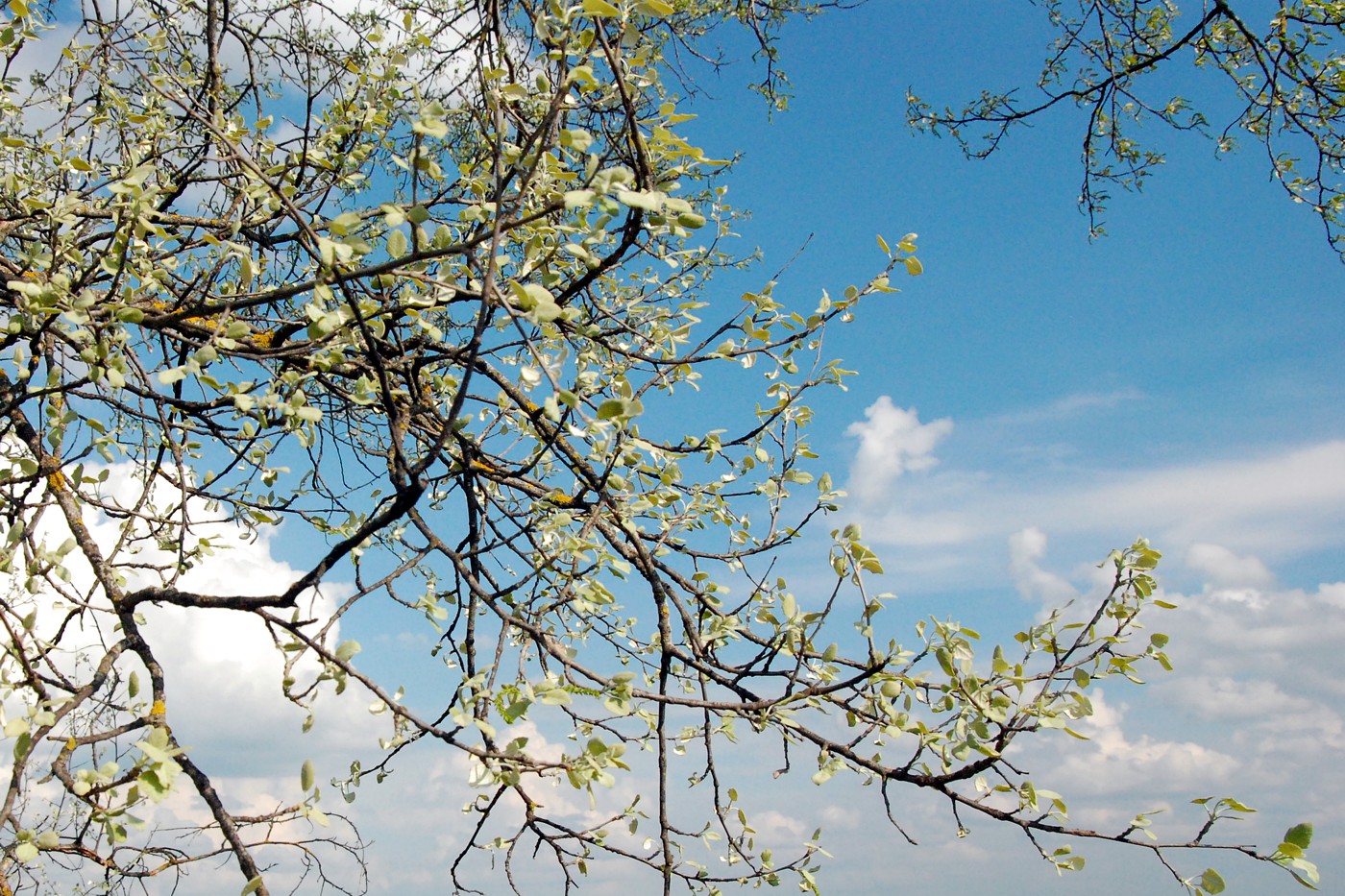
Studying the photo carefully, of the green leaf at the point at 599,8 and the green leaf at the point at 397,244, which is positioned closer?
the green leaf at the point at 599,8

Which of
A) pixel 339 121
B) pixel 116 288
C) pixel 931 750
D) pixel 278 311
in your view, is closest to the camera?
pixel 931 750

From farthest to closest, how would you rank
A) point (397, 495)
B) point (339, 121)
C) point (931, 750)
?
point (339, 121)
point (931, 750)
point (397, 495)

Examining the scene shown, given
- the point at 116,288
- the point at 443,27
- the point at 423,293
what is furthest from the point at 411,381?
the point at 443,27

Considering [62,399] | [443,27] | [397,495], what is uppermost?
[443,27]

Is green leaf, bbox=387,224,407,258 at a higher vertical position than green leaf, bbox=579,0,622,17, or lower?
lower

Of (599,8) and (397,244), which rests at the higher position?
(599,8)

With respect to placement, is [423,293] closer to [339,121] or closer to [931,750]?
[339,121]

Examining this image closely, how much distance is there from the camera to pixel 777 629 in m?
2.56

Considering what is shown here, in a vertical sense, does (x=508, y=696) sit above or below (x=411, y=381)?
below

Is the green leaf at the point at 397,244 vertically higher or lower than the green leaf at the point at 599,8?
lower

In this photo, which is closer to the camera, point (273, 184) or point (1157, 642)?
point (273, 184)

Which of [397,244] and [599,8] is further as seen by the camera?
[397,244]

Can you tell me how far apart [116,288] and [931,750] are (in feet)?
7.39

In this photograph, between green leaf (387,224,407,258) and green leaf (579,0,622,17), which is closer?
green leaf (579,0,622,17)
